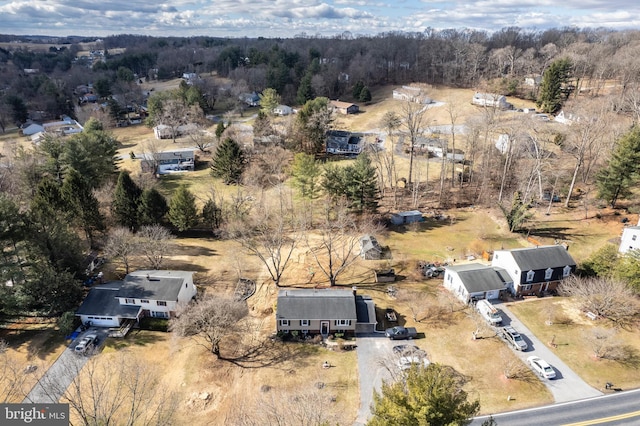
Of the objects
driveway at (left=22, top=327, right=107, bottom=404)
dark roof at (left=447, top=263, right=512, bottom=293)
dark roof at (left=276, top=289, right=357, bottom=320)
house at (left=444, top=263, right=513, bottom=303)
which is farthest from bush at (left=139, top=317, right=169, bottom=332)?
dark roof at (left=447, top=263, right=512, bottom=293)

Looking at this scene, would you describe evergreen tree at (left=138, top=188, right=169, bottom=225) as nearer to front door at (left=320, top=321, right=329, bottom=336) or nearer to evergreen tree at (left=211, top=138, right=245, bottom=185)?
evergreen tree at (left=211, top=138, right=245, bottom=185)

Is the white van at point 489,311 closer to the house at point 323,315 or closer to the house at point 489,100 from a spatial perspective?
the house at point 323,315

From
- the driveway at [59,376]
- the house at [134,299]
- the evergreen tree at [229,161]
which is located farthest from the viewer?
the evergreen tree at [229,161]

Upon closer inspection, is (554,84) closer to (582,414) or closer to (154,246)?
(582,414)

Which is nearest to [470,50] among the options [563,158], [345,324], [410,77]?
[410,77]

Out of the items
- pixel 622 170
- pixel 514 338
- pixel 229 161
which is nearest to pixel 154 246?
pixel 229 161

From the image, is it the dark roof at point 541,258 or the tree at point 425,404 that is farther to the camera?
the dark roof at point 541,258

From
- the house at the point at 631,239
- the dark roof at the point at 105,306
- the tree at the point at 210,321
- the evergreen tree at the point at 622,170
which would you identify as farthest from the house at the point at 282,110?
the house at the point at 631,239
